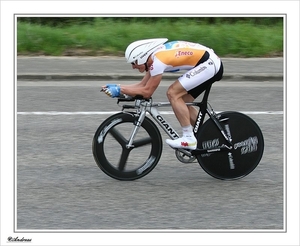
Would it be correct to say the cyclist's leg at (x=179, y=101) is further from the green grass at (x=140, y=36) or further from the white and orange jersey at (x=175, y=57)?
the green grass at (x=140, y=36)

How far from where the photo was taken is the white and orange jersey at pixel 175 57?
24.8 feet

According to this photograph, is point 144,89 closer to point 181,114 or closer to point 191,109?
point 181,114

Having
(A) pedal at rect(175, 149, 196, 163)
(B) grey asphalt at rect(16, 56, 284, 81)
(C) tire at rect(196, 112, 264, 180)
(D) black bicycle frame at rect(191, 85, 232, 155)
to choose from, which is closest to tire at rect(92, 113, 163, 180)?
(A) pedal at rect(175, 149, 196, 163)

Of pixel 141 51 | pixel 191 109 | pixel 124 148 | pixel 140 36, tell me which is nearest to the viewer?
pixel 141 51

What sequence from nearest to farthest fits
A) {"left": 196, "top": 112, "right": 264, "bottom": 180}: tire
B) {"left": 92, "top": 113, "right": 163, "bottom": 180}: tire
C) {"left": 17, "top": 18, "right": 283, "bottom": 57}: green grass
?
{"left": 92, "top": 113, "right": 163, "bottom": 180}: tire, {"left": 196, "top": 112, "right": 264, "bottom": 180}: tire, {"left": 17, "top": 18, "right": 283, "bottom": 57}: green grass

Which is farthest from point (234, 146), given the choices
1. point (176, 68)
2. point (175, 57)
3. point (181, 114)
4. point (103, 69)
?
point (103, 69)

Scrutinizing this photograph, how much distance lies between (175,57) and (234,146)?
1287mm

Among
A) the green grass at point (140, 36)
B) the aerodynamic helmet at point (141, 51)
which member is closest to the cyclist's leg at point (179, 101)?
the aerodynamic helmet at point (141, 51)

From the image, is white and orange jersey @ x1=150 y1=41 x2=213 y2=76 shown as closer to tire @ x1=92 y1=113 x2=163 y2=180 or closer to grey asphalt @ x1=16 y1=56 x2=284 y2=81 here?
tire @ x1=92 y1=113 x2=163 y2=180

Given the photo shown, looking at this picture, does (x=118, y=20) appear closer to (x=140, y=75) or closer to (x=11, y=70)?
(x=140, y=75)

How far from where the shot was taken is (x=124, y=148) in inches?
317

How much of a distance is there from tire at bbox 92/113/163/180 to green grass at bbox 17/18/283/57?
8386 millimetres

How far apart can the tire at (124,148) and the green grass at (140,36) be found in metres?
8.39

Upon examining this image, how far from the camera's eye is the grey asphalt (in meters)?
14.3
